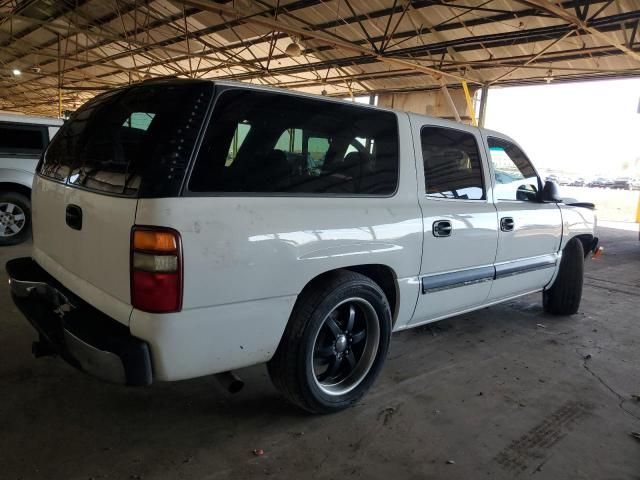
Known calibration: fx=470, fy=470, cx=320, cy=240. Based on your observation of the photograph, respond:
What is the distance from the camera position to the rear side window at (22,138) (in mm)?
6484

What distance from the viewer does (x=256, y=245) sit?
2.17m

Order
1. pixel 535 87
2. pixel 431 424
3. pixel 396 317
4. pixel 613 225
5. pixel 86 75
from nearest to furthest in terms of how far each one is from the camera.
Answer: pixel 431 424, pixel 396 317, pixel 535 87, pixel 613 225, pixel 86 75

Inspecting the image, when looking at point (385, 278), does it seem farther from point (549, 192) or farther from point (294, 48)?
point (294, 48)

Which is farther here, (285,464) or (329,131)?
(329,131)

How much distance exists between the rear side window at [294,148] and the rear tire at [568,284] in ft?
9.28

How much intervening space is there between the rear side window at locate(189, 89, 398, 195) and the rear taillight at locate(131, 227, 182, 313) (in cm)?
27

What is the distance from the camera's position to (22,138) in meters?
6.63

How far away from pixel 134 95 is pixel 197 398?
180 cm

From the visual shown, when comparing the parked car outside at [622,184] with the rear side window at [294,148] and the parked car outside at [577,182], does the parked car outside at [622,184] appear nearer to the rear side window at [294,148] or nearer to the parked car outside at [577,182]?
the parked car outside at [577,182]

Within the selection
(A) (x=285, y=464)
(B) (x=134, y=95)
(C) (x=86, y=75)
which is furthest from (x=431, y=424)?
(C) (x=86, y=75)

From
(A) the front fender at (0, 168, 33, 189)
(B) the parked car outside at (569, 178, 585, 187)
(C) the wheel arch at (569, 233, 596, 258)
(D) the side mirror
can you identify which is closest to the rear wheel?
(A) the front fender at (0, 168, 33, 189)

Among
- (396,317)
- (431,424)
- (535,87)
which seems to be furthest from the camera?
(535,87)

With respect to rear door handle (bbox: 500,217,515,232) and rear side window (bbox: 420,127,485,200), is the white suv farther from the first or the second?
rear door handle (bbox: 500,217,515,232)

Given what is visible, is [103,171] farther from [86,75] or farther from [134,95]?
[86,75]
